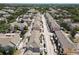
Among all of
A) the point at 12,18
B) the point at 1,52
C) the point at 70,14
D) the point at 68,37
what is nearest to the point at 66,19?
the point at 70,14

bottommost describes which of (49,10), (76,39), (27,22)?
(76,39)

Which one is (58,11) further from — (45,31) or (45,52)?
(45,52)

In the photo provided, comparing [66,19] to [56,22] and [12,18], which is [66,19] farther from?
[12,18]

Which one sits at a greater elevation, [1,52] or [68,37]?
[68,37]

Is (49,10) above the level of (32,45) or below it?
above

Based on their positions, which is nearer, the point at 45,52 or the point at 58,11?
the point at 45,52
